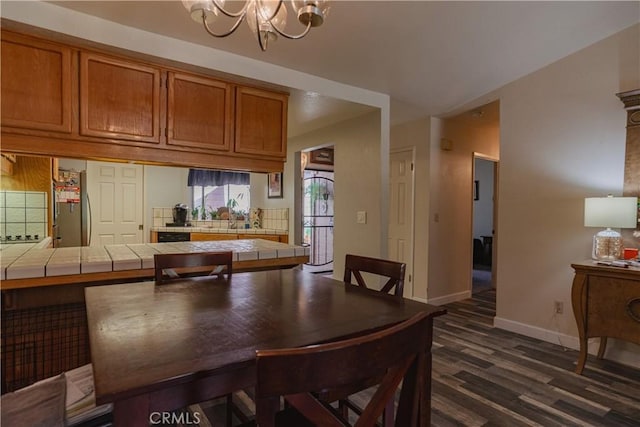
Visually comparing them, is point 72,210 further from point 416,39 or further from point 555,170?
point 555,170

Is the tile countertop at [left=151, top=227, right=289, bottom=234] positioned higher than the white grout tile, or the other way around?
the white grout tile

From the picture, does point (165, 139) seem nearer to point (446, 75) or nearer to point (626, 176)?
point (446, 75)

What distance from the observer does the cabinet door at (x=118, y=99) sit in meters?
2.06

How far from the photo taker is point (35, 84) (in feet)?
6.31

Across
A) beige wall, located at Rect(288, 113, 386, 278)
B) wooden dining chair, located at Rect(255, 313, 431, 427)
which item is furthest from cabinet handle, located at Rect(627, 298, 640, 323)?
wooden dining chair, located at Rect(255, 313, 431, 427)

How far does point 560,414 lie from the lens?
1.97 m

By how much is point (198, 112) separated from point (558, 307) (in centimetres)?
351

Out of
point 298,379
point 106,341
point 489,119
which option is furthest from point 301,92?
point 489,119

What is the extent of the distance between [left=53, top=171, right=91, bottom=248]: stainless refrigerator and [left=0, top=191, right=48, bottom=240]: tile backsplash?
1647 mm

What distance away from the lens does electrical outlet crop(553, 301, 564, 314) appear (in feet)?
9.86

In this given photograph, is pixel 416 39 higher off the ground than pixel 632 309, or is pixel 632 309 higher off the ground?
pixel 416 39

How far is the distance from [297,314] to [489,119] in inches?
167

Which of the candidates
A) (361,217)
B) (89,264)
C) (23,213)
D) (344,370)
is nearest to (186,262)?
(89,264)

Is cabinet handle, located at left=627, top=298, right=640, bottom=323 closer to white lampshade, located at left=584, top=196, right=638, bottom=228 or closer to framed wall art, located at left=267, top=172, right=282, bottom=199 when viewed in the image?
white lampshade, located at left=584, top=196, right=638, bottom=228
